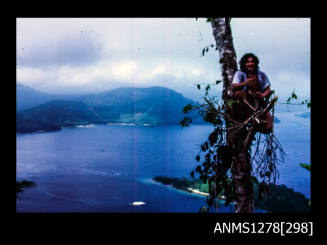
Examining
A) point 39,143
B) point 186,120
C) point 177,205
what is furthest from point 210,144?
point 39,143

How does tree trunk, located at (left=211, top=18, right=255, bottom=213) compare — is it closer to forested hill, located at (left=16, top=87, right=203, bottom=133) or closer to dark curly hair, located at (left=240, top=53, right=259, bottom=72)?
dark curly hair, located at (left=240, top=53, right=259, bottom=72)

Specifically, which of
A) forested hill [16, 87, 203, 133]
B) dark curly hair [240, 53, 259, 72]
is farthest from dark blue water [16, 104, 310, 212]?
dark curly hair [240, 53, 259, 72]

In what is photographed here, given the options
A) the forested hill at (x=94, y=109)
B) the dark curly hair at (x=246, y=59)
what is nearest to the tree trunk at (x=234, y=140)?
the dark curly hair at (x=246, y=59)

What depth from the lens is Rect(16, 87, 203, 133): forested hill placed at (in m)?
8.27

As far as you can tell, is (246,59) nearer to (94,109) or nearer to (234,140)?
(234,140)

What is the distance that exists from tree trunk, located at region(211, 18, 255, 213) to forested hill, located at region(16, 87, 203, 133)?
4726 millimetres

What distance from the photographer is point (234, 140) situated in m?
2.62

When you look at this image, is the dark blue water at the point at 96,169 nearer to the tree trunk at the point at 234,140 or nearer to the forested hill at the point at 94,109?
the forested hill at the point at 94,109

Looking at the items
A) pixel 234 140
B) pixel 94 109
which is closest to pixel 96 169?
pixel 94 109

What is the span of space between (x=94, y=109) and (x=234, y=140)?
8621mm

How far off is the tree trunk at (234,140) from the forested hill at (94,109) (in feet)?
15.5

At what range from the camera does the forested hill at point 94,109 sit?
8.27m
